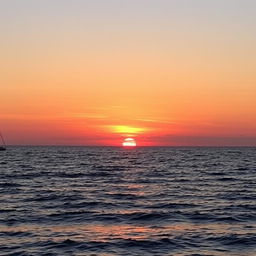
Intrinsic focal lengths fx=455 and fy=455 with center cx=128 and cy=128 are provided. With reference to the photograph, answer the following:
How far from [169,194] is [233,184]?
12.3 meters

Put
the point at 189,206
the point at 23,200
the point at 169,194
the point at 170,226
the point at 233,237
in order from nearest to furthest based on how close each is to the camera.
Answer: the point at 233,237, the point at 170,226, the point at 189,206, the point at 23,200, the point at 169,194

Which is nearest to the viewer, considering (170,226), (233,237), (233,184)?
(233,237)

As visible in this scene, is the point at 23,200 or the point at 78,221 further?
the point at 23,200

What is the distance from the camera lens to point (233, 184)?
158ft

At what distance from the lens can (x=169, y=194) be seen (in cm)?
3856

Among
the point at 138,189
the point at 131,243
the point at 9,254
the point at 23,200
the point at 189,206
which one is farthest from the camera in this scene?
the point at 138,189

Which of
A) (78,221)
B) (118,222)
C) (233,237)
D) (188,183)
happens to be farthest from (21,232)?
(188,183)

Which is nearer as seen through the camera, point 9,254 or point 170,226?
point 9,254

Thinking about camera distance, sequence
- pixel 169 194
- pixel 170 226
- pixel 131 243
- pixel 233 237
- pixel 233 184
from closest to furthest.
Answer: pixel 131 243
pixel 233 237
pixel 170 226
pixel 169 194
pixel 233 184

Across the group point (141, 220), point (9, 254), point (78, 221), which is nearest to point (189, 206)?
point (141, 220)

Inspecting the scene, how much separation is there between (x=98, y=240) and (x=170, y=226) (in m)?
5.10

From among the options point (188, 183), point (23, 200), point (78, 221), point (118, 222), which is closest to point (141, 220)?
point (118, 222)

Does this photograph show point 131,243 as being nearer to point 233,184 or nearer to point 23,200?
point 23,200

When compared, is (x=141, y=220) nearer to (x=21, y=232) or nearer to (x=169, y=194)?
(x=21, y=232)
